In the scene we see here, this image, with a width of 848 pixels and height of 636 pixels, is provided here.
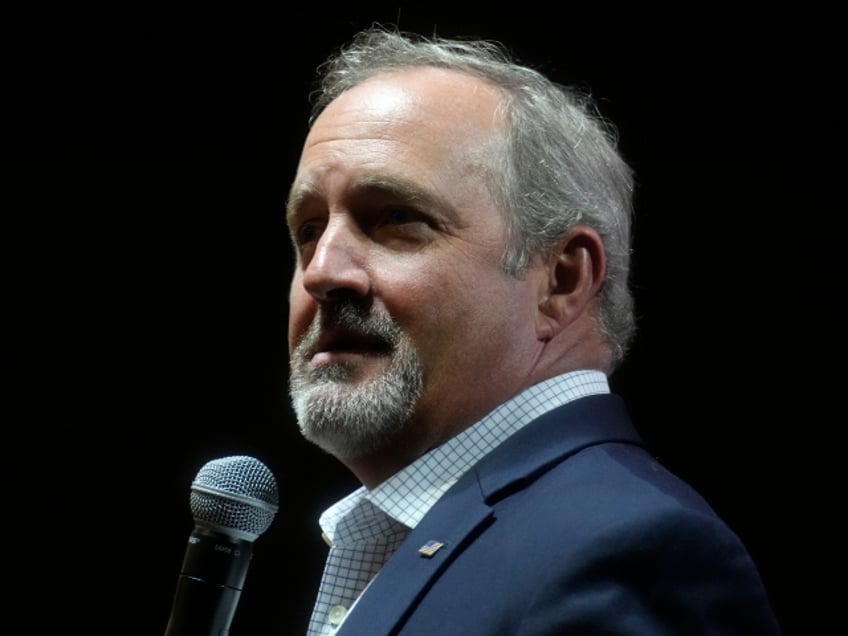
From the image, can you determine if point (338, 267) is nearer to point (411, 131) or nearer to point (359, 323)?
point (359, 323)

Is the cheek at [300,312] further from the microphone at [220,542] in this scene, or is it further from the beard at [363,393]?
the microphone at [220,542]

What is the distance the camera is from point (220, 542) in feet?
5.65

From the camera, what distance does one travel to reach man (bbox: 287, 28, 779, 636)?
1.51 m

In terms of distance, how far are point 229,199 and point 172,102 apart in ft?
0.98

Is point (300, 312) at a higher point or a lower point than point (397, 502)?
higher

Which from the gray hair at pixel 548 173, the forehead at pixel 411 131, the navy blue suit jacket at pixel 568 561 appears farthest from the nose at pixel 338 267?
the navy blue suit jacket at pixel 568 561

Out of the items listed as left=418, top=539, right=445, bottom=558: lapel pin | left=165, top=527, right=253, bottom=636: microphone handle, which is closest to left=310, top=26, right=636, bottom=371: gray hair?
left=418, top=539, right=445, bottom=558: lapel pin

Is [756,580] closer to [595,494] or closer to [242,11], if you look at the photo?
[595,494]

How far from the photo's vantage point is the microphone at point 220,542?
1663 mm

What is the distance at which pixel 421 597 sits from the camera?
61.9 inches

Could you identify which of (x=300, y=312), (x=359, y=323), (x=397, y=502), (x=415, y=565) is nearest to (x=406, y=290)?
(x=359, y=323)

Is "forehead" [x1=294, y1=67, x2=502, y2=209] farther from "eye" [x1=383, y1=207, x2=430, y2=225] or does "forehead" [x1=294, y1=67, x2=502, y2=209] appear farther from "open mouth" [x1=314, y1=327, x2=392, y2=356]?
"open mouth" [x1=314, y1=327, x2=392, y2=356]

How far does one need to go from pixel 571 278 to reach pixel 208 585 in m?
0.76

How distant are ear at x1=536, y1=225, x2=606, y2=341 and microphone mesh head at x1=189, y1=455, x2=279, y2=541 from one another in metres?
0.51
